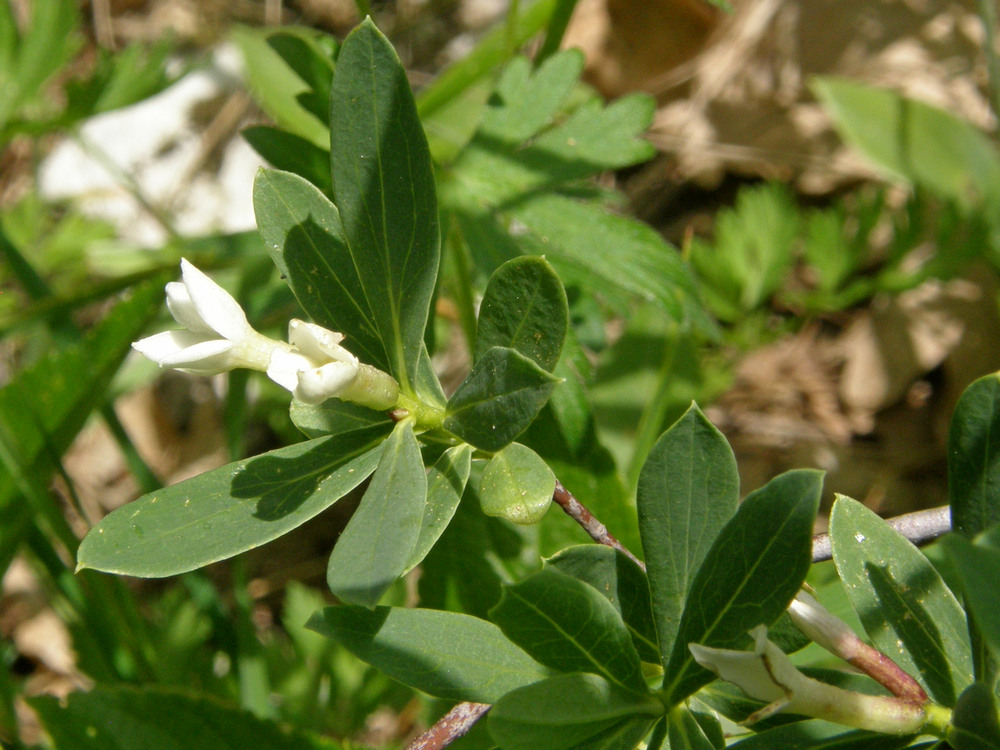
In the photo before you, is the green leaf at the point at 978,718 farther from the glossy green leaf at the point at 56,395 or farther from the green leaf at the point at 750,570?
the glossy green leaf at the point at 56,395

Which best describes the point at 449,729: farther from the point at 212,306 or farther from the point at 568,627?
the point at 212,306

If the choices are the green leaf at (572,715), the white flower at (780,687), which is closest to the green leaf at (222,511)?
the green leaf at (572,715)

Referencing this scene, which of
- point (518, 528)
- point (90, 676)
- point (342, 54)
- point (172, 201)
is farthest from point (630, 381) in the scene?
point (172, 201)

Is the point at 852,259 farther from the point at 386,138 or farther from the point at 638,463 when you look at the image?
the point at 386,138

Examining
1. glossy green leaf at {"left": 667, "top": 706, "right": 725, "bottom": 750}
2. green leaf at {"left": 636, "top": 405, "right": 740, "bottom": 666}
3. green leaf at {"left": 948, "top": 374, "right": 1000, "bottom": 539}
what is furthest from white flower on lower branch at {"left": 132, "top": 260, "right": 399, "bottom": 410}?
green leaf at {"left": 948, "top": 374, "right": 1000, "bottom": 539}

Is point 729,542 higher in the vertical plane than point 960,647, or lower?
higher

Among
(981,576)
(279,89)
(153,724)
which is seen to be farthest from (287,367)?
(279,89)
